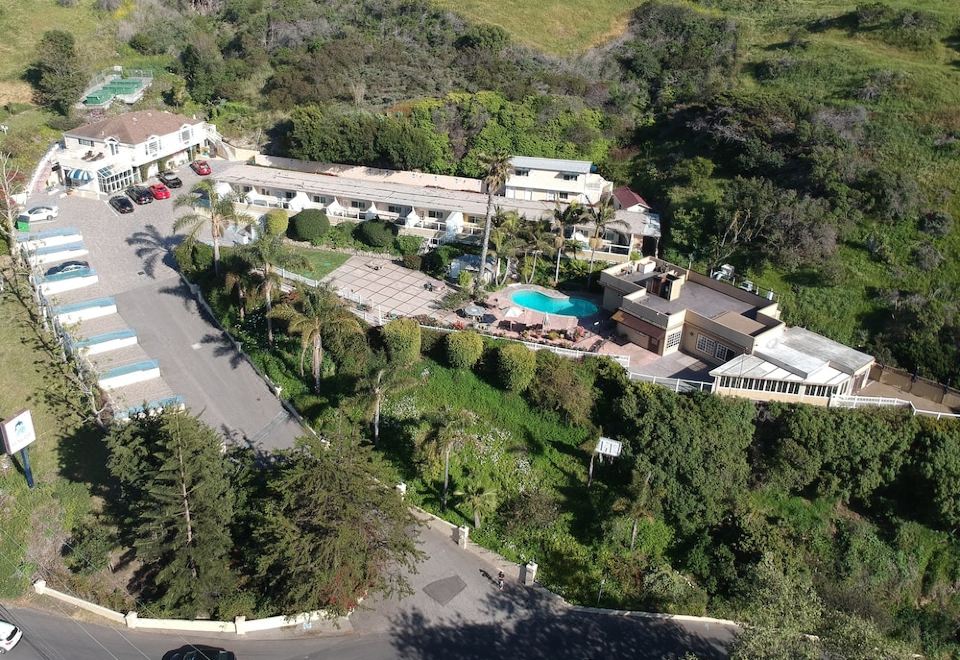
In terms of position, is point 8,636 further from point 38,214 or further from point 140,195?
point 140,195

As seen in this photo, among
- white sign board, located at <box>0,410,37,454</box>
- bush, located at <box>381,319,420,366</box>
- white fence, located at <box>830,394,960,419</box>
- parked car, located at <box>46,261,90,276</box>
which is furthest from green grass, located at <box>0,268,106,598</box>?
white fence, located at <box>830,394,960,419</box>

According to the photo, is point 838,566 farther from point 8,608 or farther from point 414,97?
point 414,97

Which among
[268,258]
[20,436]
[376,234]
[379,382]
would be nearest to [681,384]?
[379,382]

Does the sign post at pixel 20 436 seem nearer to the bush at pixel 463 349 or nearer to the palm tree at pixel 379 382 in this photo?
the palm tree at pixel 379 382

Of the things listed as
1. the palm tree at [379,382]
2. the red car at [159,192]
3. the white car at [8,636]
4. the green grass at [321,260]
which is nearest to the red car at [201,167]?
the red car at [159,192]

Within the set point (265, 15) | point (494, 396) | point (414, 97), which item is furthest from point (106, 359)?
point (265, 15)

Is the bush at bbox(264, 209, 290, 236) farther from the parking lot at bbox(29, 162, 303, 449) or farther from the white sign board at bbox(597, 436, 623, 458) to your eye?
the white sign board at bbox(597, 436, 623, 458)
